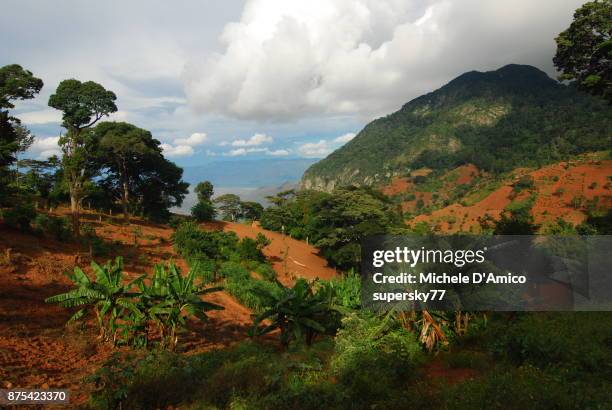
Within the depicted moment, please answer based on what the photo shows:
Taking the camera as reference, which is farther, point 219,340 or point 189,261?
point 189,261

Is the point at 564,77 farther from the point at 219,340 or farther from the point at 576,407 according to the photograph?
the point at 219,340

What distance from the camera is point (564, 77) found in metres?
17.0

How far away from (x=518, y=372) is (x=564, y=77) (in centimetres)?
1600

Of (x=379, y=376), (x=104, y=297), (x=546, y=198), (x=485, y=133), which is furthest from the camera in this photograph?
(x=485, y=133)

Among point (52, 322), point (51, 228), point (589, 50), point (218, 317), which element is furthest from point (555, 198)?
point (52, 322)

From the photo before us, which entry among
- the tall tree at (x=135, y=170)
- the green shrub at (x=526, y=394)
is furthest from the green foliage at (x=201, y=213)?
the green shrub at (x=526, y=394)

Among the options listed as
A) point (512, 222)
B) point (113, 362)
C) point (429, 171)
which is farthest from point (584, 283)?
point (429, 171)

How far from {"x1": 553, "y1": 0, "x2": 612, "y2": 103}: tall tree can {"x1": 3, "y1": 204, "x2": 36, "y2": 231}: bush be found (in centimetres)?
2677

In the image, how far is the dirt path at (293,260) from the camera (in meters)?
26.2

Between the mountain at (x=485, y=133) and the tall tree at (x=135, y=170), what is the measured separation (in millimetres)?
88616

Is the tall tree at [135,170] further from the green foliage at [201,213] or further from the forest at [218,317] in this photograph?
the green foliage at [201,213]

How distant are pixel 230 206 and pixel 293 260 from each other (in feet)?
109

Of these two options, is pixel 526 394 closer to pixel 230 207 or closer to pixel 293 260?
pixel 293 260

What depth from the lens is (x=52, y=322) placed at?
404 inches
